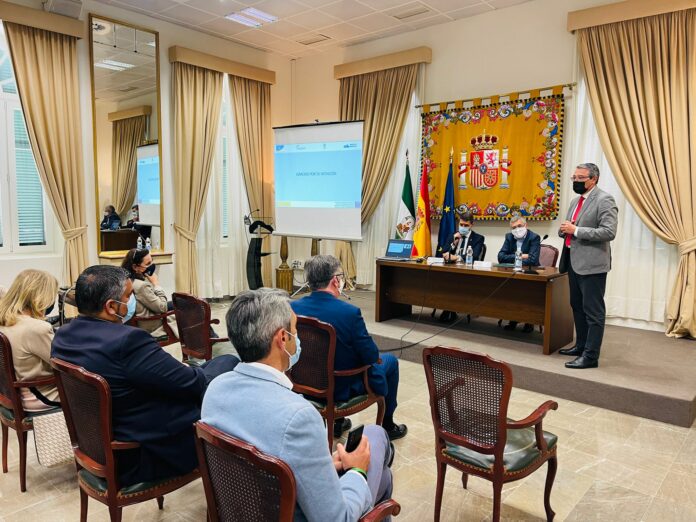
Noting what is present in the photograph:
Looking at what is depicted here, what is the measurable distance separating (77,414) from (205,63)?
547cm

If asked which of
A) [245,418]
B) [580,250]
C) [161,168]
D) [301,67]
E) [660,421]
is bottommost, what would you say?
[660,421]

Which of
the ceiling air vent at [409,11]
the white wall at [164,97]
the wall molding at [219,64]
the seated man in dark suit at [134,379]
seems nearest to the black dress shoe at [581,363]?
the seated man in dark suit at [134,379]

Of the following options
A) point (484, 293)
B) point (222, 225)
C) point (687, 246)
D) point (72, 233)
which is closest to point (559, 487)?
point (484, 293)

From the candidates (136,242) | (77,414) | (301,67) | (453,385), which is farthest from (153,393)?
(301,67)

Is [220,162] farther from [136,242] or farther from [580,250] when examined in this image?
[580,250]

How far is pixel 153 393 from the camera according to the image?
5.79 ft

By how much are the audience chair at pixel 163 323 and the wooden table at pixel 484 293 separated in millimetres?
2105

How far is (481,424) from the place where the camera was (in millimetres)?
1939

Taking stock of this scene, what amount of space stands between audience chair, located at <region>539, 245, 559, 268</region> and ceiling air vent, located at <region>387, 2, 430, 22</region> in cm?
291

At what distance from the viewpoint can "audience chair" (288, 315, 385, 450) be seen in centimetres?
242

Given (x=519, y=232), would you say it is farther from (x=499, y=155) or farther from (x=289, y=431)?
(x=289, y=431)

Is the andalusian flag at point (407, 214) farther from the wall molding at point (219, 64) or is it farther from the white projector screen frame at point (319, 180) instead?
the wall molding at point (219, 64)

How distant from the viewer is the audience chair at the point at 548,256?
4.85m

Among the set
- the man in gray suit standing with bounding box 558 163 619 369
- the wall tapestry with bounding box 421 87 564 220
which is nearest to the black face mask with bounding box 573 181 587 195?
the man in gray suit standing with bounding box 558 163 619 369
